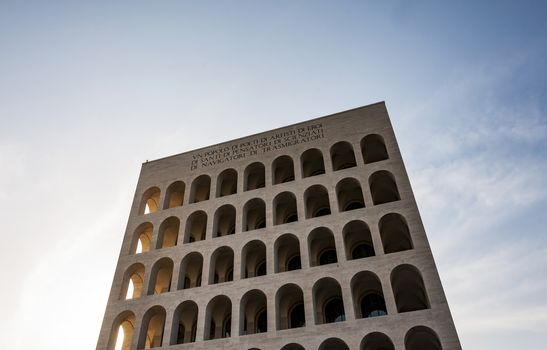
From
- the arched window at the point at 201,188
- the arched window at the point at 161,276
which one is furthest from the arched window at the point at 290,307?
the arched window at the point at 201,188

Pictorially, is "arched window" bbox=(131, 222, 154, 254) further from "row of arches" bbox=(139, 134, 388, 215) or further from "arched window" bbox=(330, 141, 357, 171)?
"arched window" bbox=(330, 141, 357, 171)

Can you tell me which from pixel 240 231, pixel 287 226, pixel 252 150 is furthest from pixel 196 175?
pixel 287 226

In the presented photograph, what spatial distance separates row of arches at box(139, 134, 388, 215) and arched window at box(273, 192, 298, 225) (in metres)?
1.41

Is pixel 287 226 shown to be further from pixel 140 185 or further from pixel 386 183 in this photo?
pixel 140 185

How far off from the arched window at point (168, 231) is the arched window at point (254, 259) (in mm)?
5339

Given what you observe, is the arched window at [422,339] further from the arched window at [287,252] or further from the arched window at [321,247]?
the arched window at [287,252]

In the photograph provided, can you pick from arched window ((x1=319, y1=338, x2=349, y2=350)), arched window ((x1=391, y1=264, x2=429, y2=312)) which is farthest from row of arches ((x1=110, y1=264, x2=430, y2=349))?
arched window ((x1=319, y1=338, x2=349, y2=350))

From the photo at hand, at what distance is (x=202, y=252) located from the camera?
25.6 m

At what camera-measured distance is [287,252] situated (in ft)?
86.1

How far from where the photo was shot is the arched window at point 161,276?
84.4 feet

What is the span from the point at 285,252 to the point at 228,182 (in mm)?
7256

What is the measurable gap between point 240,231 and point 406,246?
9411 mm

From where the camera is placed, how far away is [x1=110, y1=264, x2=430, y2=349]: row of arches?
73.0 ft

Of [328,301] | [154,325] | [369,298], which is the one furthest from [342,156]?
[154,325]
